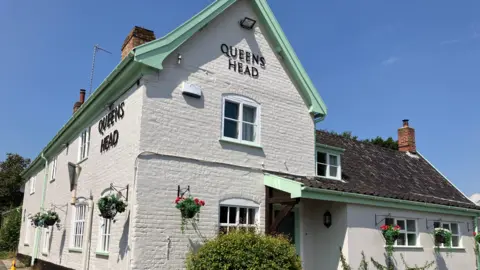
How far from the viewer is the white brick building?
10875mm

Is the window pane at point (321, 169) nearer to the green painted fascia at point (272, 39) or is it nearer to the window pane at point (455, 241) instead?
the green painted fascia at point (272, 39)

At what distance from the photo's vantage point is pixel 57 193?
60.6ft

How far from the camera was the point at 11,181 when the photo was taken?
156ft

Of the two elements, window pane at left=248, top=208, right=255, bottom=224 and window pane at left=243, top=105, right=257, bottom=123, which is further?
window pane at left=243, top=105, right=257, bottom=123

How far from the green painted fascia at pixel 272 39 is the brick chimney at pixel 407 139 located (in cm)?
1252

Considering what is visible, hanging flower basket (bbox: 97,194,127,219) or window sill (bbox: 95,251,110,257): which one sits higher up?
hanging flower basket (bbox: 97,194,127,219)

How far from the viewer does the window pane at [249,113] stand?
1318 cm

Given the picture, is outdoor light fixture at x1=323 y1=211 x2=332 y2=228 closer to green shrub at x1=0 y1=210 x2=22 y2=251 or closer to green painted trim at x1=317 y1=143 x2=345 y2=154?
green painted trim at x1=317 y1=143 x2=345 y2=154

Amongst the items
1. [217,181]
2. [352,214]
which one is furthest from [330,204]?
[217,181]

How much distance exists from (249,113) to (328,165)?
3788 mm

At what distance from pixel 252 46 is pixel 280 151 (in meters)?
3.37

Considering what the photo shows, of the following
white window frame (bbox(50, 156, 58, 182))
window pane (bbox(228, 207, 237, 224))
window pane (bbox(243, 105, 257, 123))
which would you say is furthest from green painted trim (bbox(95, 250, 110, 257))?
white window frame (bbox(50, 156, 58, 182))

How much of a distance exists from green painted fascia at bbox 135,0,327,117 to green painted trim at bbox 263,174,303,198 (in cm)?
316

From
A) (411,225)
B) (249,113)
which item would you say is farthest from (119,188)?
(411,225)
